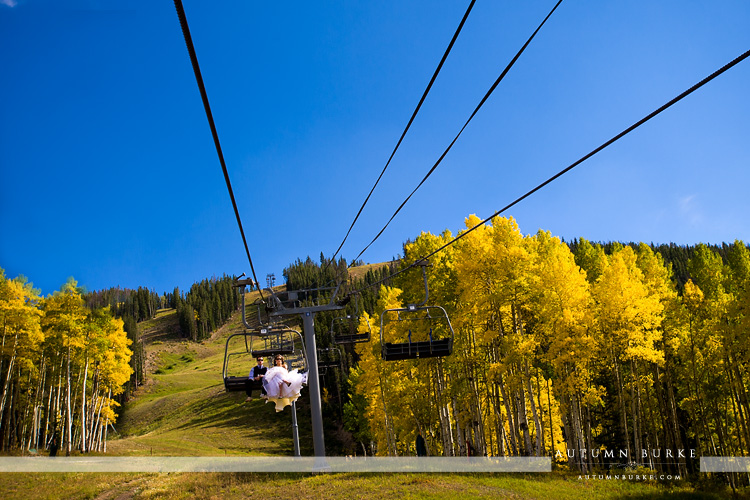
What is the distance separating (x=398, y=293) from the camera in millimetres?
31406

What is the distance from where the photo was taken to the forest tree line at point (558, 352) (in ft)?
68.4

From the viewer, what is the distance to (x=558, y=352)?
21.2 metres

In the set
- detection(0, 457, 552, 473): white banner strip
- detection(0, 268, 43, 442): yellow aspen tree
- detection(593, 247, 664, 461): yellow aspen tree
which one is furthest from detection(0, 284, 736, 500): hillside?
detection(0, 268, 43, 442): yellow aspen tree

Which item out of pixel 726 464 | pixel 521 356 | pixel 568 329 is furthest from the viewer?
pixel 726 464

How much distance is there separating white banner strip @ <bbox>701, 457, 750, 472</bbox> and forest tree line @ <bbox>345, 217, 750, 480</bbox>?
0.78m

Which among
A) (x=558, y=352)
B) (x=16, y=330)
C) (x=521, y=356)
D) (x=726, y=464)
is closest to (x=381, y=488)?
(x=521, y=356)

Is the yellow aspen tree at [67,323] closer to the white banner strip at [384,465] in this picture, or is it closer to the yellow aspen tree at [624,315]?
the white banner strip at [384,465]

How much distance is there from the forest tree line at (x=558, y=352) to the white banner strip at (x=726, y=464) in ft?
2.57

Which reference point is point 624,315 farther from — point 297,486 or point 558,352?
point 297,486

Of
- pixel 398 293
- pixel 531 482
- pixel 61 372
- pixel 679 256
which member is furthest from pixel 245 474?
pixel 679 256

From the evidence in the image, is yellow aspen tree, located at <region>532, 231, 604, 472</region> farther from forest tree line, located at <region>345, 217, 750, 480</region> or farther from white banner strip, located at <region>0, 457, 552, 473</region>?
→ white banner strip, located at <region>0, 457, 552, 473</region>

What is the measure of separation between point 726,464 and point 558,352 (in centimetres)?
1435

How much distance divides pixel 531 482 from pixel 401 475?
16.9ft

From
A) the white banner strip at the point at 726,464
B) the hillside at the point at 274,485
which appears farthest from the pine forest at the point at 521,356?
the hillside at the point at 274,485
